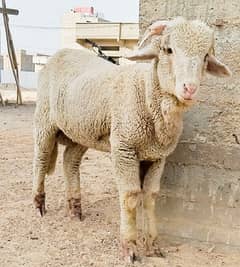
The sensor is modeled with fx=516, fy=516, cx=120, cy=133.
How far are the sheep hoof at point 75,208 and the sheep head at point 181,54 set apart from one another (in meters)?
1.60

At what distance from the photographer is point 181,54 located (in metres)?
2.77

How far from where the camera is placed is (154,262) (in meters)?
3.38

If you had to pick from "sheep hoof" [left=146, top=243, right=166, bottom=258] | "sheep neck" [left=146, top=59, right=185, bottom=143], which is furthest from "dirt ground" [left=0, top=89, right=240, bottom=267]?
"sheep neck" [left=146, top=59, right=185, bottom=143]

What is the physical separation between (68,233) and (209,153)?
1.22m

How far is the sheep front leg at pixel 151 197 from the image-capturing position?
3.40 metres

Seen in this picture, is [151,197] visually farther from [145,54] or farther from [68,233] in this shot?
[145,54]

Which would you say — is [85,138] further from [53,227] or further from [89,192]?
[89,192]

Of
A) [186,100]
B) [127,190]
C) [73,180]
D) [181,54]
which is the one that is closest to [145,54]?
[181,54]

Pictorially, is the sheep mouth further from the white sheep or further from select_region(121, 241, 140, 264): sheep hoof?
select_region(121, 241, 140, 264): sheep hoof

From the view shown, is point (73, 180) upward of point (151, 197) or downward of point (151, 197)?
downward

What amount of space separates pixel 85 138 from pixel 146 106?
662 millimetres

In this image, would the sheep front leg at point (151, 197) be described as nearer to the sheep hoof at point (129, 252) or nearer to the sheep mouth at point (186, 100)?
the sheep hoof at point (129, 252)

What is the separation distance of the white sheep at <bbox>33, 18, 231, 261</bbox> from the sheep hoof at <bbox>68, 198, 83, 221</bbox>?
52 centimetres

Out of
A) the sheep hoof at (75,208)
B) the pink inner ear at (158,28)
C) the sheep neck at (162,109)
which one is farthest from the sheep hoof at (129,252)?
A: the pink inner ear at (158,28)
